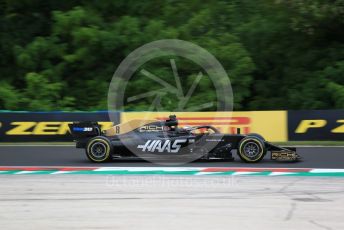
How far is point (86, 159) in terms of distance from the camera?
532 inches

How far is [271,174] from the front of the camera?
35.7 ft

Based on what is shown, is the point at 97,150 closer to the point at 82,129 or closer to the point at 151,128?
the point at 82,129

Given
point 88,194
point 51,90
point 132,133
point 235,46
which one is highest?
point 235,46

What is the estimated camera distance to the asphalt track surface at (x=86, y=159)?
12.3m

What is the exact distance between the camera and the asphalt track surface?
1228cm

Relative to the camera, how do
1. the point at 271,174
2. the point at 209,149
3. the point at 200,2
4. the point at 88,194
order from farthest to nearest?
the point at 200,2
the point at 209,149
the point at 271,174
the point at 88,194

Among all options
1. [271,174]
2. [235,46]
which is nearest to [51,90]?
[235,46]

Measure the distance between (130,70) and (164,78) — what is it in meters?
2.07

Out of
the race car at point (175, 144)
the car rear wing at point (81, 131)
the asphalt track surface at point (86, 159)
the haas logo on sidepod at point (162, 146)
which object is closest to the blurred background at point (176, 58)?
the asphalt track surface at point (86, 159)

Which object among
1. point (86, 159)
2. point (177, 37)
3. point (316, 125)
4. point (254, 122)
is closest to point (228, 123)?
point (254, 122)

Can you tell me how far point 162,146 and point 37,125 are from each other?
760cm

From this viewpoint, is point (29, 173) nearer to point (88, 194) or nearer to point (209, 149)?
point (88, 194)

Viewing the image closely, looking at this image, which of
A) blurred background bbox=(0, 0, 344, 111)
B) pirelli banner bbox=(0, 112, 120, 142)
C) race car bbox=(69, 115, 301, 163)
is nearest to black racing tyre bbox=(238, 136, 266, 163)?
Result: race car bbox=(69, 115, 301, 163)

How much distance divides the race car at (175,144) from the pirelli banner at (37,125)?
5794mm
